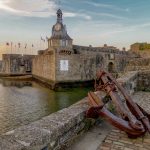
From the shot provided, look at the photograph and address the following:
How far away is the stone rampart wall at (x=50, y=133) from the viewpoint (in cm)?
261

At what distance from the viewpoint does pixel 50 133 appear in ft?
9.67

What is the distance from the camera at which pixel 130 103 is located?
3.92m

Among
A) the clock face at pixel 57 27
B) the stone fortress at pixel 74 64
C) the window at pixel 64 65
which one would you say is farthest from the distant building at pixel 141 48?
the window at pixel 64 65

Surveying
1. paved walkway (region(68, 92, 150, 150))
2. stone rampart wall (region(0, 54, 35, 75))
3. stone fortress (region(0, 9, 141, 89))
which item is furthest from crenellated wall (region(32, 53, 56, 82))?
paved walkway (region(68, 92, 150, 150))

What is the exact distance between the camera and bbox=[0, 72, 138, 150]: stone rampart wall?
103 inches

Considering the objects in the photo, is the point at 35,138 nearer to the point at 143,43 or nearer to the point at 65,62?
the point at 65,62

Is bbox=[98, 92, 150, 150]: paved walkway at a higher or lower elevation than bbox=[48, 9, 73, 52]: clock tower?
lower

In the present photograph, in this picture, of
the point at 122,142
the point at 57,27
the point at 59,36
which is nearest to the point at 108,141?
the point at 122,142

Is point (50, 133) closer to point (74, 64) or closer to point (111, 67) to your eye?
point (74, 64)

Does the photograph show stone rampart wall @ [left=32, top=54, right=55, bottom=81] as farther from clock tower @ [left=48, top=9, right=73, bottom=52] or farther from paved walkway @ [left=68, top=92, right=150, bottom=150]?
paved walkway @ [left=68, top=92, right=150, bottom=150]

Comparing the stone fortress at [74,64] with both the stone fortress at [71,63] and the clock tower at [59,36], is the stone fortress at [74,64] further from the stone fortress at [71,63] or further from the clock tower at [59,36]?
the clock tower at [59,36]

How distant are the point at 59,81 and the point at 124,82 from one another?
22.1 meters

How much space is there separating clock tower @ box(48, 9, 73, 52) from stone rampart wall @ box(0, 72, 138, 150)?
137 ft

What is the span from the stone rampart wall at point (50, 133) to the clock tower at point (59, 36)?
4169cm
